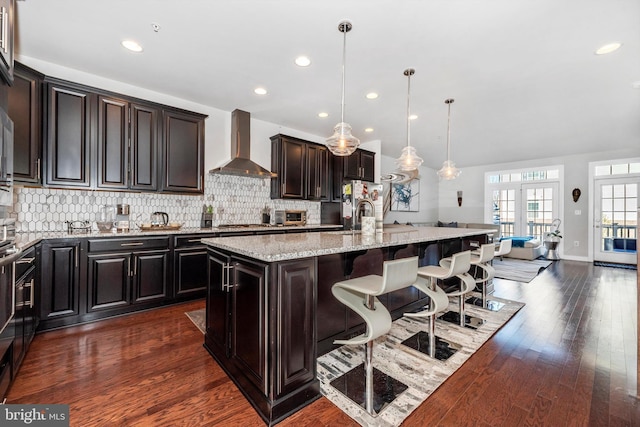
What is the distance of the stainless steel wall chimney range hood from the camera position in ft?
13.6

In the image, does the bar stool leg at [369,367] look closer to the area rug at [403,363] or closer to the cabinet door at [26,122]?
the area rug at [403,363]

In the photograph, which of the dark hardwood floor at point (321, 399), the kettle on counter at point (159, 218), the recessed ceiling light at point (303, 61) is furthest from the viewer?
the kettle on counter at point (159, 218)

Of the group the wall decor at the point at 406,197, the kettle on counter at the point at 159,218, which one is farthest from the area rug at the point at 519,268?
the kettle on counter at the point at 159,218

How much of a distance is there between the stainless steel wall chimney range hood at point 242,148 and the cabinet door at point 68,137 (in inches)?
58.6

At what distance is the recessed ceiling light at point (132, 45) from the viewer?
2648 mm

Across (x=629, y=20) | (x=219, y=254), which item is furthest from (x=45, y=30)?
(x=629, y=20)

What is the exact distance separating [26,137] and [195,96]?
1.88 metres

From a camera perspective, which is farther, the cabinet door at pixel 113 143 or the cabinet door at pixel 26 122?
the cabinet door at pixel 113 143

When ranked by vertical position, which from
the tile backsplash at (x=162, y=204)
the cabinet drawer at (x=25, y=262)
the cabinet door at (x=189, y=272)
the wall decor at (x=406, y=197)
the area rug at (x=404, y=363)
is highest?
the wall decor at (x=406, y=197)

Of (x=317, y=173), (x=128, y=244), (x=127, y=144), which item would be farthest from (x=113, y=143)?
(x=317, y=173)

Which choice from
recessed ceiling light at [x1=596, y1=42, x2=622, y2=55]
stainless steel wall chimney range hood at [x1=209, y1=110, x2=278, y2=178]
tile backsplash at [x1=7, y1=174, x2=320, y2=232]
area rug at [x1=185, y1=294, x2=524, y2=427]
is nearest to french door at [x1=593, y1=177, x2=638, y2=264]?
recessed ceiling light at [x1=596, y1=42, x2=622, y2=55]

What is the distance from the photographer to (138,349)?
2.26 metres

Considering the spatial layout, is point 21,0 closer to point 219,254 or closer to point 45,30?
point 45,30

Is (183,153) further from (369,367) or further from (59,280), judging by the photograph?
(369,367)
